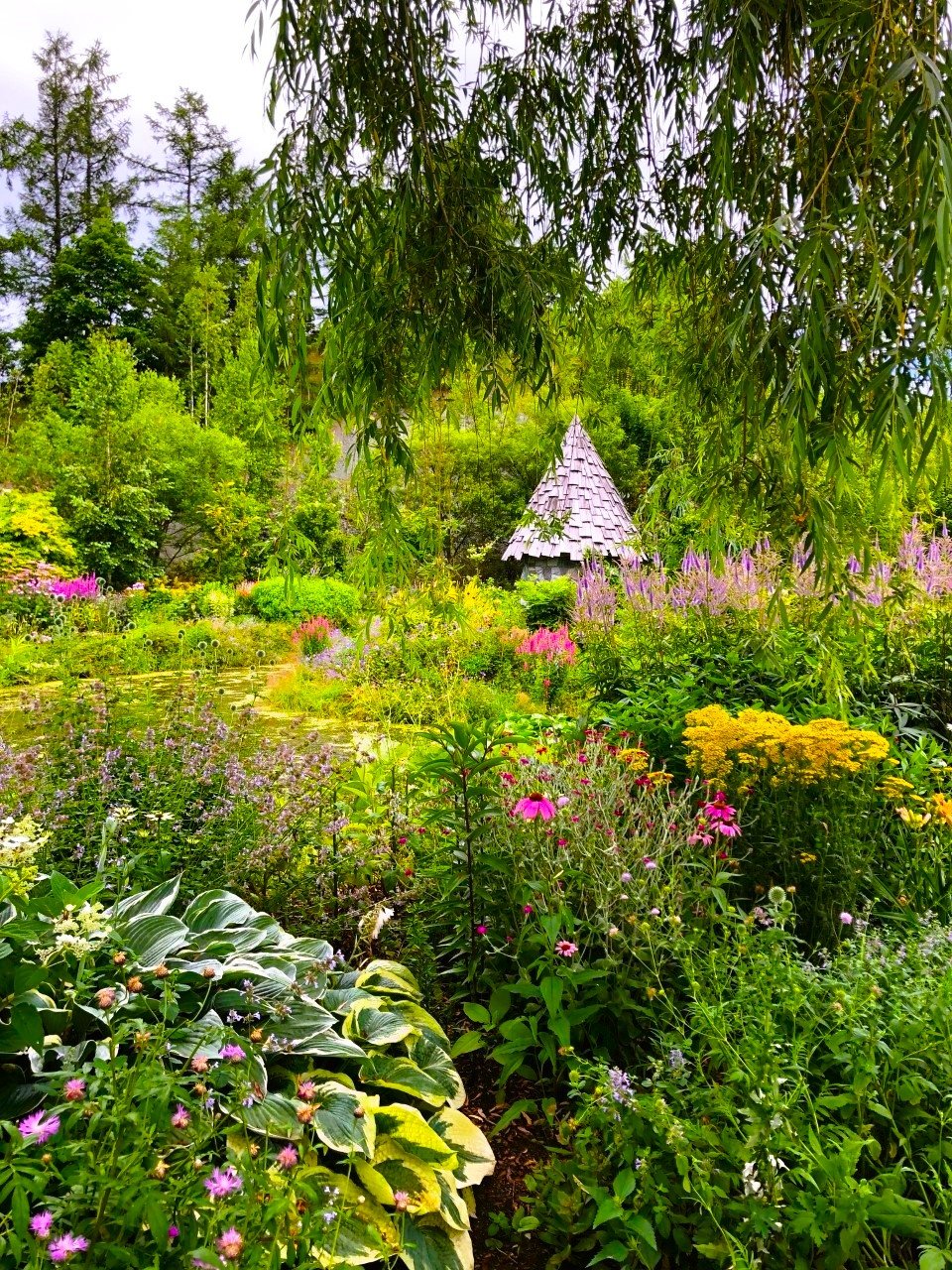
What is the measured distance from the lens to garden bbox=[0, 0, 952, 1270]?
123cm

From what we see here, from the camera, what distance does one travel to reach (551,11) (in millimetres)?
2293

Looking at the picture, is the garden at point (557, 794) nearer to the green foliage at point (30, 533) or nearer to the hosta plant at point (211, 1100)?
the hosta plant at point (211, 1100)

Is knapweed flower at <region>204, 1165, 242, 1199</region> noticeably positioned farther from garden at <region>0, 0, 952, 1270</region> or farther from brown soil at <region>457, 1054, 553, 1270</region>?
brown soil at <region>457, 1054, 553, 1270</region>

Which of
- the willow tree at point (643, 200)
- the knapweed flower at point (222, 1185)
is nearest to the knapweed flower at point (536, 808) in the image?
the willow tree at point (643, 200)

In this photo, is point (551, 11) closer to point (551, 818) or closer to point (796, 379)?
point (796, 379)

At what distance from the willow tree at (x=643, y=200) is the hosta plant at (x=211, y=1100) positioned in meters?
1.38

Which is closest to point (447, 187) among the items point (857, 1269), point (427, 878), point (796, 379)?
point (796, 379)

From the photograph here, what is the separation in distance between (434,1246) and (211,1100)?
62 cm

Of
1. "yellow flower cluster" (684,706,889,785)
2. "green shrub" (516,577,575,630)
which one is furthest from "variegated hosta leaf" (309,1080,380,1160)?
"green shrub" (516,577,575,630)

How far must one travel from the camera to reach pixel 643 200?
2461 millimetres

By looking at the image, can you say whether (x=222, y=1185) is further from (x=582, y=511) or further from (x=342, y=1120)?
(x=582, y=511)

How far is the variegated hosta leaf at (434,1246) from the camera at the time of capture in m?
1.28

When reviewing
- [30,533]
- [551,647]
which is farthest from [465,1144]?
[30,533]

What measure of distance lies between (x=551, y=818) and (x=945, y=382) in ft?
4.79
